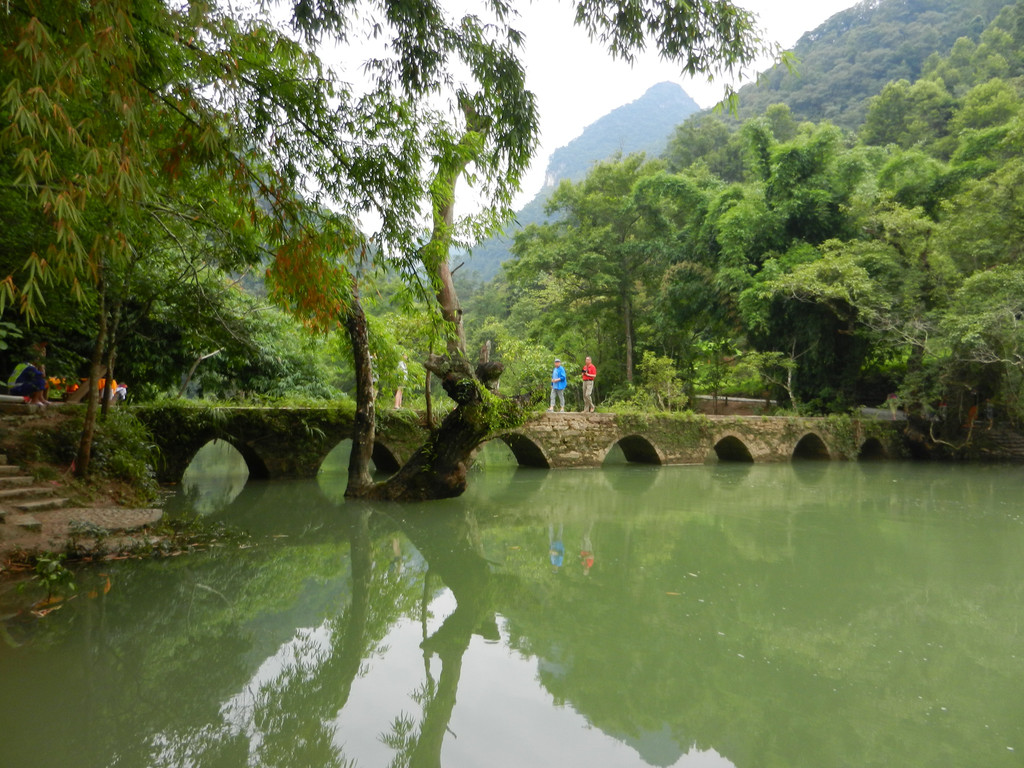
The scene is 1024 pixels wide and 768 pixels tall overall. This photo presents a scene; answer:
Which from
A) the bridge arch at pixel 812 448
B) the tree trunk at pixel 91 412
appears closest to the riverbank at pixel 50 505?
the tree trunk at pixel 91 412

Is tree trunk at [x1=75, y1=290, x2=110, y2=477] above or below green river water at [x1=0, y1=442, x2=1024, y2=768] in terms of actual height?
above

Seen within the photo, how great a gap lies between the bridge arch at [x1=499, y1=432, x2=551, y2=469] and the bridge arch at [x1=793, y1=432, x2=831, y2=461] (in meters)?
8.09

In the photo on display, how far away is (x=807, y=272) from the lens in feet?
56.1

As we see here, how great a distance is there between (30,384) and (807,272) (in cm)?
1738

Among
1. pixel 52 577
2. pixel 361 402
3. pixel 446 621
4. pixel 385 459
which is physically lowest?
pixel 446 621

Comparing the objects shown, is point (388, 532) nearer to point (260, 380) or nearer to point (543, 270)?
point (260, 380)

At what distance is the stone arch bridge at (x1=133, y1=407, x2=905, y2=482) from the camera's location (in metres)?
10.1

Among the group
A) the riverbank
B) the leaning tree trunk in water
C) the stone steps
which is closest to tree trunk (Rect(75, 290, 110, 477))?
the riverbank

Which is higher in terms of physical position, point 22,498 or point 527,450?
point 527,450

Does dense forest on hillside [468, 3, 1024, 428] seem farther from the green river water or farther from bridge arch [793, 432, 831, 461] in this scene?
the green river water

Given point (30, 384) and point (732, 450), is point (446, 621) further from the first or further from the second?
point (732, 450)

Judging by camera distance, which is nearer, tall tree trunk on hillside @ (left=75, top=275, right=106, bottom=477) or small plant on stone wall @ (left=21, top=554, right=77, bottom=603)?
small plant on stone wall @ (left=21, top=554, right=77, bottom=603)

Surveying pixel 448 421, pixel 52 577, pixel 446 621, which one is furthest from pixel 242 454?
pixel 446 621

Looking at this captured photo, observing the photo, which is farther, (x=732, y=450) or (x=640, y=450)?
(x=732, y=450)
